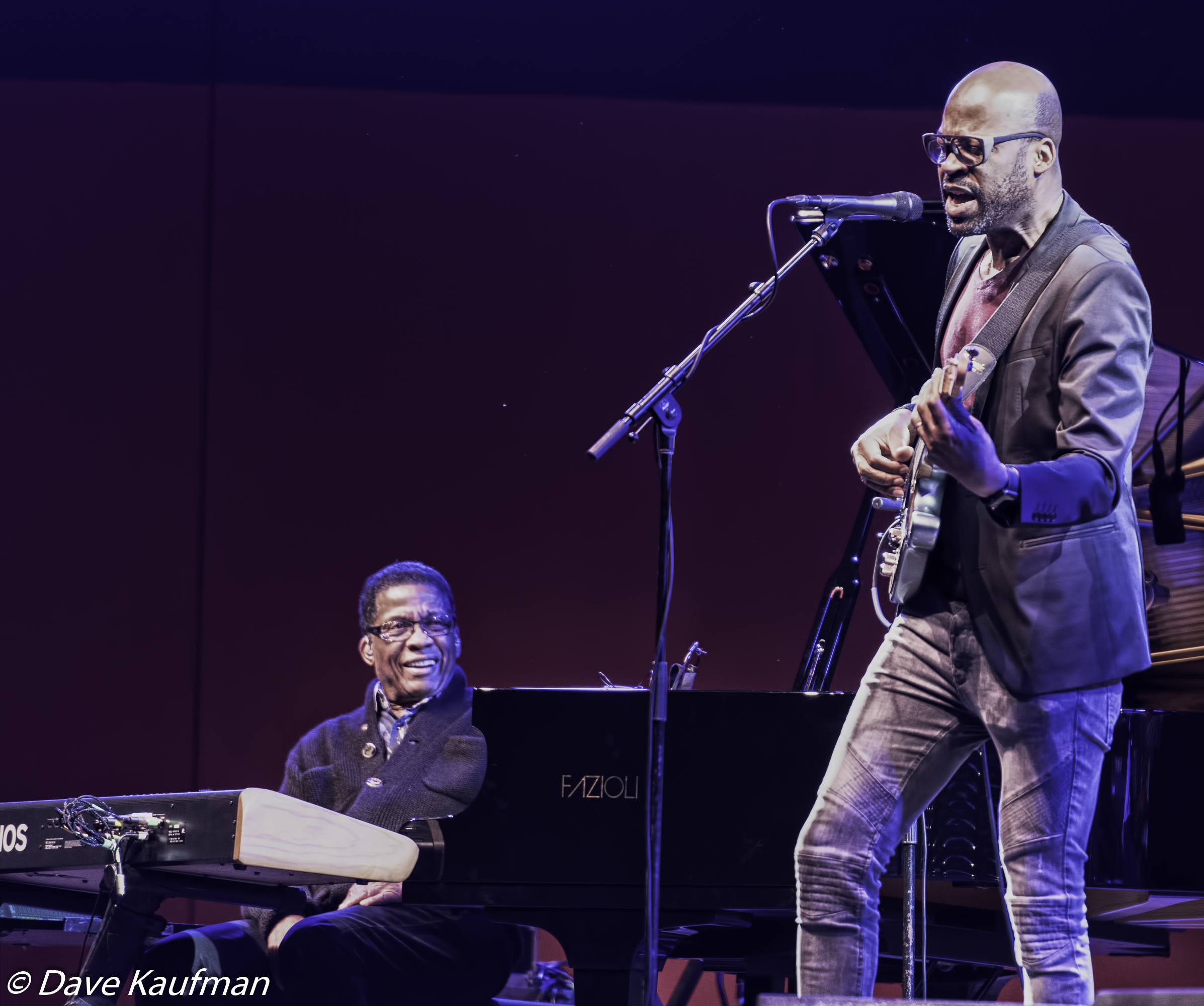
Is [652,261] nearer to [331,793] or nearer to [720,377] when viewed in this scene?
[720,377]

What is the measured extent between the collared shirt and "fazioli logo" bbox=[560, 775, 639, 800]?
93 cm

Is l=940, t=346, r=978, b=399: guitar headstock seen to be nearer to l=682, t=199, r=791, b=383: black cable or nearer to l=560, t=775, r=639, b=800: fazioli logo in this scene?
l=682, t=199, r=791, b=383: black cable

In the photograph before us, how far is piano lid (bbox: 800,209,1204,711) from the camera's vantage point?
2982 millimetres

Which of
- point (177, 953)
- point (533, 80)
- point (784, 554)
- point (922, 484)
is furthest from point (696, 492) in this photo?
point (922, 484)

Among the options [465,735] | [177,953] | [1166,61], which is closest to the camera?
[177,953]

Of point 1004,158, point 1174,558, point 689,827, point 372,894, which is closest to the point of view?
point 1004,158

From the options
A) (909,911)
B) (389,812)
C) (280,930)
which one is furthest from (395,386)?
(909,911)

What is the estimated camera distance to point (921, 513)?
75.3 inches

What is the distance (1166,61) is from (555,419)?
2415 millimetres

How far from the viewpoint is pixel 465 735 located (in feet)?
11.0

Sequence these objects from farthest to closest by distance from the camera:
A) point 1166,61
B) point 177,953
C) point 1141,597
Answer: point 1166,61 < point 177,953 < point 1141,597

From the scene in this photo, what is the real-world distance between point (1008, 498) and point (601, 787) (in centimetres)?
122

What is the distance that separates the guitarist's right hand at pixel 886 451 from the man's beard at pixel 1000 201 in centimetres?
29

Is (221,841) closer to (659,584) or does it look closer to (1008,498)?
(659,584)
